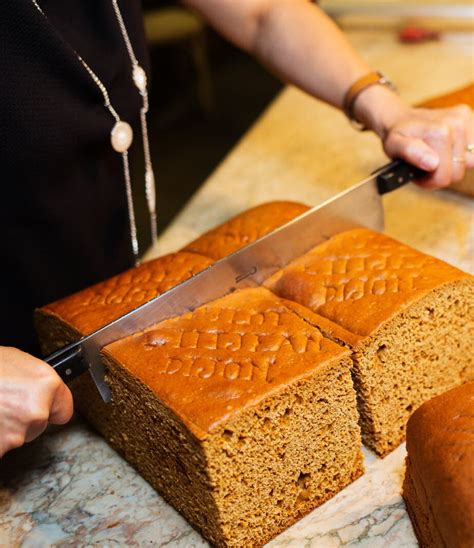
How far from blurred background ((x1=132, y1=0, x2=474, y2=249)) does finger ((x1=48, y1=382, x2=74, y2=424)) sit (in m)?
3.20

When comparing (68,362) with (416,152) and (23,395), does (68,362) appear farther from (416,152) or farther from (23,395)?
(416,152)

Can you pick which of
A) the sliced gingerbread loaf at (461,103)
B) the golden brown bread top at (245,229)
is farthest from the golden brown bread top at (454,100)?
the golden brown bread top at (245,229)

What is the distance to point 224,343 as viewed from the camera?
147 cm

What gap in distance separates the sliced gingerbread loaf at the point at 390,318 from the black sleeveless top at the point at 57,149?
564 millimetres

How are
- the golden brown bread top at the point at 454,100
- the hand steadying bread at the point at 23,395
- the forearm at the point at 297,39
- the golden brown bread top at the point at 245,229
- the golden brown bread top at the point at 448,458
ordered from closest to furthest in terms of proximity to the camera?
the golden brown bread top at the point at 448,458 → the hand steadying bread at the point at 23,395 → the golden brown bread top at the point at 245,229 → the forearm at the point at 297,39 → the golden brown bread top at the point at 454,100

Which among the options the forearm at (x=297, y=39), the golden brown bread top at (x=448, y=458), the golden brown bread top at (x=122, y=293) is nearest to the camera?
the golden brown bread top at (x=448, y=458)

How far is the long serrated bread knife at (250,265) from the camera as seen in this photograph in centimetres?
151

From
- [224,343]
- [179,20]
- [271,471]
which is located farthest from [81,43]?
[179,20]

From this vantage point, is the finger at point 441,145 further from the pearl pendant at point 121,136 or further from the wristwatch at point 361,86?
the pearl pendant at point 121,136

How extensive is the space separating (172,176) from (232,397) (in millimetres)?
4730

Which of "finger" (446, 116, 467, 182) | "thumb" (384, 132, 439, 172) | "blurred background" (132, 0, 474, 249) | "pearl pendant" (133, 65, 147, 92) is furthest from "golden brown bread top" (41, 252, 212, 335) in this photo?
"blurred background" (132, 0, 474, 249)

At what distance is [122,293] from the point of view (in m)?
1.69

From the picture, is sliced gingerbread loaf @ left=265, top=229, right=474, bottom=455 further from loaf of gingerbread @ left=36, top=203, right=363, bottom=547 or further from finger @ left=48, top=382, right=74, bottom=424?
finger @ left=48, top=382, right=74, bottom=424

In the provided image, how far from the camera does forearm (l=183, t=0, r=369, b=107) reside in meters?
2.18
